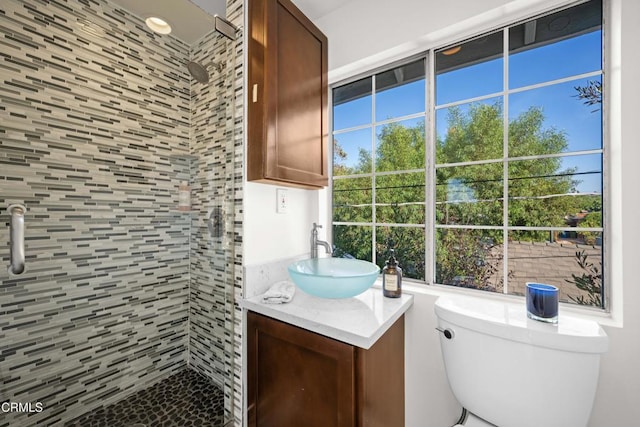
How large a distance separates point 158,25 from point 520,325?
6.28ft

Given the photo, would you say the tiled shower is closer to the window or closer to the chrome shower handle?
the chrome shower handle

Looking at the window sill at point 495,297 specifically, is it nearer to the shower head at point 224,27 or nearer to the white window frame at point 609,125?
Answer: the white window frame at point 609,125

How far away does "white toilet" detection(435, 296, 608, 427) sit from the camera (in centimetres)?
77

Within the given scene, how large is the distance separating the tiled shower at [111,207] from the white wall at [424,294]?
33cm

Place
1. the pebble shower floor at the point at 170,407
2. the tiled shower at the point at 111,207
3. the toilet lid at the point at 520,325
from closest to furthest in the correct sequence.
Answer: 1. the toilet lid at the point at 520,325
2. the tiled shower at the point at 111,207
3. the pebble shower floor at the point at 170,407

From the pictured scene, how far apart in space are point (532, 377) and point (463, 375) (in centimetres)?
21

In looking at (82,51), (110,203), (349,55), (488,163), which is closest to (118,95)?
(82,51)

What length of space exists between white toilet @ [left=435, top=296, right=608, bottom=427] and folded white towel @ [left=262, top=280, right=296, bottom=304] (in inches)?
24.8

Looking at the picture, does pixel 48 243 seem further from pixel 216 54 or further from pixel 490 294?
pixel 490 294

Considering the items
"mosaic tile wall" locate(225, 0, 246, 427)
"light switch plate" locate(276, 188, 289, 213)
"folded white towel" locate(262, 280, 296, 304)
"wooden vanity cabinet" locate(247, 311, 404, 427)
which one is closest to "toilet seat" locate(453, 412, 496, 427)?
"wooden vanity cabinet" locate(247, 311, 404, 427)

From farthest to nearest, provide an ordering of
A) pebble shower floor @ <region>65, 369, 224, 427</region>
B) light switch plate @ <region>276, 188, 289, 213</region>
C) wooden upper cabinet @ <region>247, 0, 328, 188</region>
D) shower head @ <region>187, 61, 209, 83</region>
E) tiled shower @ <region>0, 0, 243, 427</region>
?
light switch plate @ <region>276, 188, 289, 213</region> → shower head @ <region>187, 61, 209, 83</region> → wooden upper cabinet @ <region>247, 0, 328, 188</region> → pebble shower floor @ <region>65, 369, 224, 427</region> → tiled shower @ <region>0, 0, 243, 427</region>

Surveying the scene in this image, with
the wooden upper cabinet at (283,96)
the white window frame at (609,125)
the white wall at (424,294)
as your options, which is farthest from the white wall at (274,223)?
the white window frame at (609,125)

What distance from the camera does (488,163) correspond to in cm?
121

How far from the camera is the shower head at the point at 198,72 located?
1.25m
